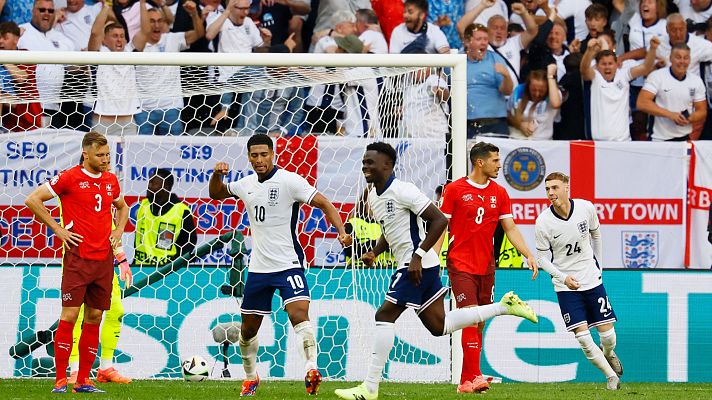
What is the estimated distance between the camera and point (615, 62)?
50.1 ft

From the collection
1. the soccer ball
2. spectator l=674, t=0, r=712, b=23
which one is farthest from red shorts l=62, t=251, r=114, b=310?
spectator l=674, t=0, r=712, b=23

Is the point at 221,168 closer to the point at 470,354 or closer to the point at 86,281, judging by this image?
the point at 86,281

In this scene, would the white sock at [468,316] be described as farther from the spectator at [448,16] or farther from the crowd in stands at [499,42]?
the spectator at [448,16]

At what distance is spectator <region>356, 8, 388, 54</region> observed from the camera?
1507cm

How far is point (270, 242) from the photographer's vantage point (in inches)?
338

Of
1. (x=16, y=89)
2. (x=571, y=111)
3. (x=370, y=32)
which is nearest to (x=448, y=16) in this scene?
(x=370, y=32)

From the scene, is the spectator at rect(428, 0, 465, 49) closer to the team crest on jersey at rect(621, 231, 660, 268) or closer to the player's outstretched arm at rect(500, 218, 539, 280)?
the team crest on jersey at rect(621, 231, 660, 268)

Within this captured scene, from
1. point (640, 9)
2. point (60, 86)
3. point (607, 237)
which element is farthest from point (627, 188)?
point (60, 86)

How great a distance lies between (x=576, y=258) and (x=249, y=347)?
3335 millimetres

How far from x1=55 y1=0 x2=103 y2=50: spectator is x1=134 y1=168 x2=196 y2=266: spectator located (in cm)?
343

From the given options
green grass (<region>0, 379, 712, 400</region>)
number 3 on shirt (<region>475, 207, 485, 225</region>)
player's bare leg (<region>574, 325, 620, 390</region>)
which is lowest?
green grass (<region>0, 379, 712, 400</region>)

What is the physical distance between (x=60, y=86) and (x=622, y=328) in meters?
6.34

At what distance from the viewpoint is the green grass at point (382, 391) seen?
28.5ft

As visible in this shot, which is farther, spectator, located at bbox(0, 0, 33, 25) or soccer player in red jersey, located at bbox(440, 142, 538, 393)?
spectator, located at bbox(0, 0, 33, 25)
